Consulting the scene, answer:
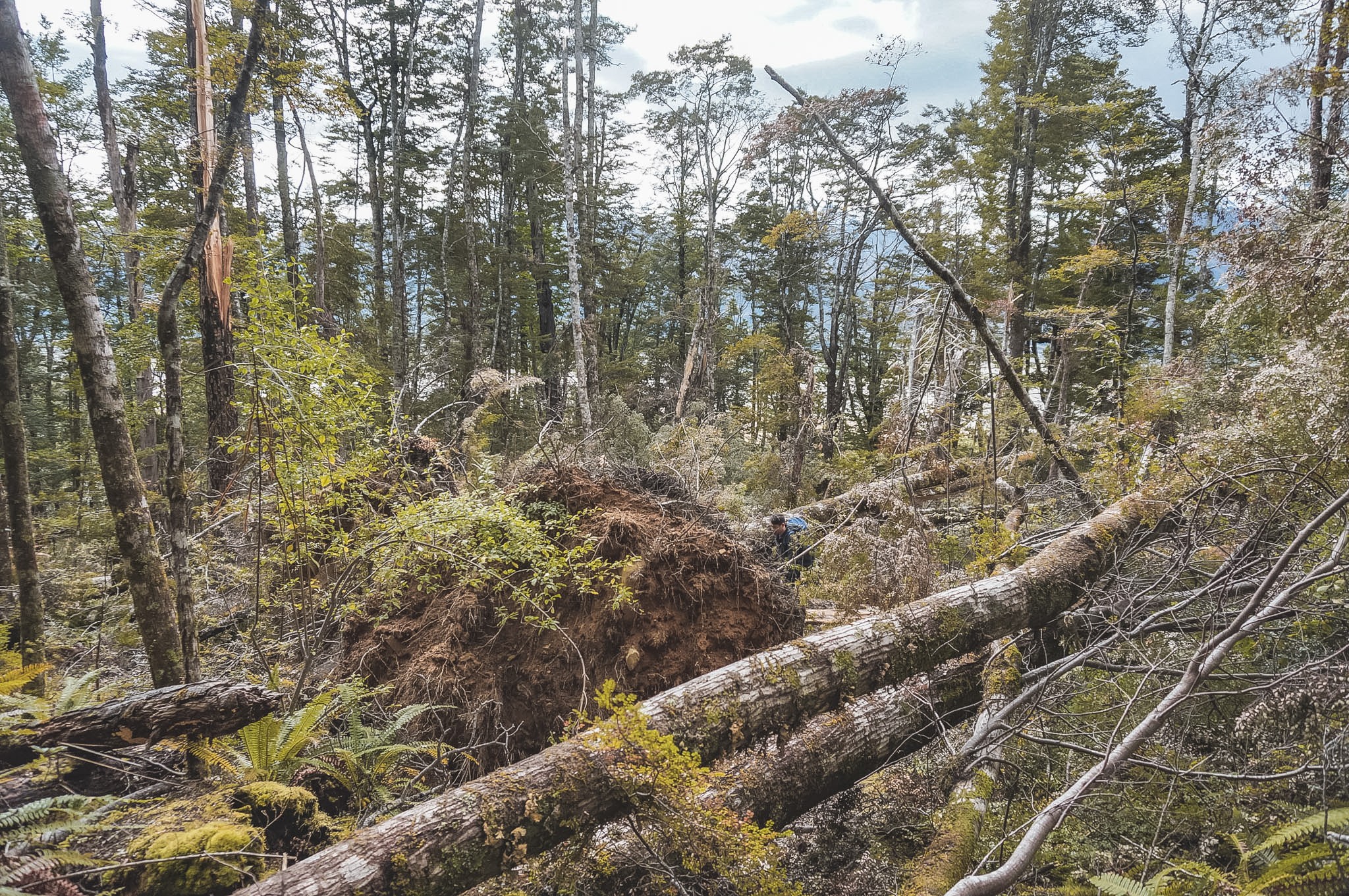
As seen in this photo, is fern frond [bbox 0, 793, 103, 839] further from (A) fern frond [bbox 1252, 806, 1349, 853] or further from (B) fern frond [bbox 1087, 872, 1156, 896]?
(A) fern frond [bbox 1252, 806, 1349, 853]

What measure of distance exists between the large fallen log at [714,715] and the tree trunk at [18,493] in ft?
16.6

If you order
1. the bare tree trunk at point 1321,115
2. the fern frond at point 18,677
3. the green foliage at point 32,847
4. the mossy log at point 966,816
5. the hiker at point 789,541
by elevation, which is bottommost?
the mossy log at point 966,816

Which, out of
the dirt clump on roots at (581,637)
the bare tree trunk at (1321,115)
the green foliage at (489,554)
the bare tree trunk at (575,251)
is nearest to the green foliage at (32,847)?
the green foliage at (489,554)

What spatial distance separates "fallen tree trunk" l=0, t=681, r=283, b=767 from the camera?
2574 mm

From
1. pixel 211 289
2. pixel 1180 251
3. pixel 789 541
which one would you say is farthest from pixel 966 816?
pixel 1180 251

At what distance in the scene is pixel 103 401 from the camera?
3.51 metres

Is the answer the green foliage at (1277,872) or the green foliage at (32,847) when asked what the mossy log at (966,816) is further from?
the green foliage at (32,847)

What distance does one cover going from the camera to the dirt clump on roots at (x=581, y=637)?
426 centimetres

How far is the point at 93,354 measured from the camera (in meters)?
3.49

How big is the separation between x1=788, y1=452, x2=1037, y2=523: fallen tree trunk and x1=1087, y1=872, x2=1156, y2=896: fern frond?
4.08 m

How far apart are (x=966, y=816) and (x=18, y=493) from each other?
8133 mm

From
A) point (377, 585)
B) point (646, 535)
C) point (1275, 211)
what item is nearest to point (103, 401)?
point (377, 585)

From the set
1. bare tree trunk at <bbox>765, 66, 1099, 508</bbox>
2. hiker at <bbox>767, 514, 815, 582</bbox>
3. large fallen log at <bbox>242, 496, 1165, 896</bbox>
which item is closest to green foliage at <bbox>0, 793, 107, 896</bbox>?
large fallen log at <bbox>242, 496, 1165, 896</bbox>

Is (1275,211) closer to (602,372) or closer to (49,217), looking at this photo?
(49,217)
